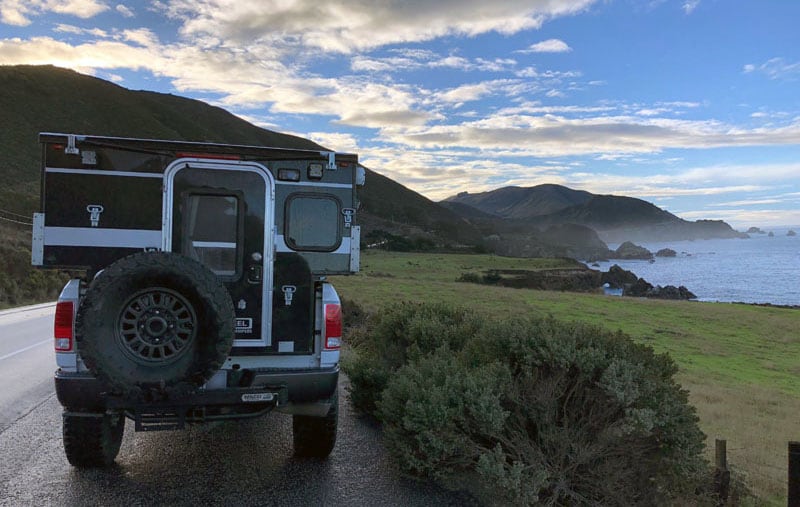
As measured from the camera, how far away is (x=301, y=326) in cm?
491

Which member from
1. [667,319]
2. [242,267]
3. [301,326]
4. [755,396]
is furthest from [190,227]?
[667,319]

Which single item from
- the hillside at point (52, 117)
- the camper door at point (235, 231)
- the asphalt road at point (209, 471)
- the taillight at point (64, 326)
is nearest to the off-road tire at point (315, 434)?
the asphalt road at point (209, 471)

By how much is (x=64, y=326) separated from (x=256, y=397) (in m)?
1.61

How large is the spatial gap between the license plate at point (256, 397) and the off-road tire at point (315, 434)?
819 mm

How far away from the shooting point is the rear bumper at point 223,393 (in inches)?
169

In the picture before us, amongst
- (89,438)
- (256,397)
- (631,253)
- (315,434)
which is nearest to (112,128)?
(89,438)

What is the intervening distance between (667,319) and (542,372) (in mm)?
25757

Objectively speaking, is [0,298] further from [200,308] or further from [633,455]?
[633,455]

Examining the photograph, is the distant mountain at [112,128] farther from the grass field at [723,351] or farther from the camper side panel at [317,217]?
the camper side panel at [317,217]

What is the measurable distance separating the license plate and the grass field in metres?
5.22

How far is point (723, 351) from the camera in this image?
798 inches

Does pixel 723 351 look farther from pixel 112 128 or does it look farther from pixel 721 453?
pixel 112 128

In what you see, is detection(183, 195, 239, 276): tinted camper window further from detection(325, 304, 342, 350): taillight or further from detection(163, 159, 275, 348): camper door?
detection(325, 304, 342, 350): taillight

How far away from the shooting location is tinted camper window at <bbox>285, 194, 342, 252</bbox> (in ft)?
16.3
